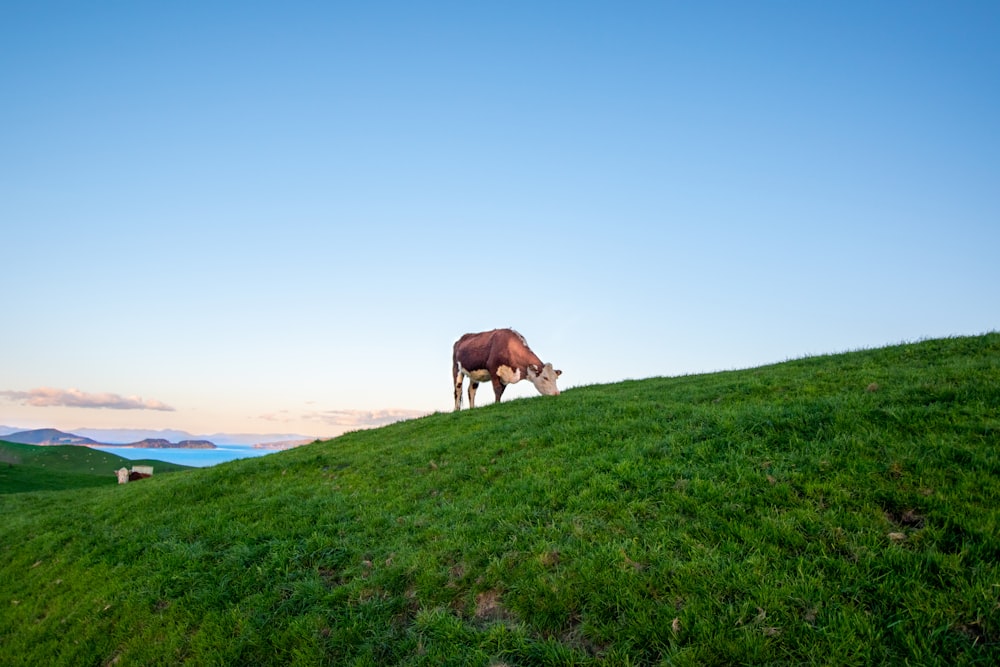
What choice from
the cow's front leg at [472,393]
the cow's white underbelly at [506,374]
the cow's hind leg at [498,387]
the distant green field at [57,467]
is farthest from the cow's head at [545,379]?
the distant green field at [57,467]

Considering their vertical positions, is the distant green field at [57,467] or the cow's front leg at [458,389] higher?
the cow's front leg at [458,389]

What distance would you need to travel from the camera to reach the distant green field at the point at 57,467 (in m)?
31.8

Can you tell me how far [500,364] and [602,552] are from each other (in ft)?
58.0

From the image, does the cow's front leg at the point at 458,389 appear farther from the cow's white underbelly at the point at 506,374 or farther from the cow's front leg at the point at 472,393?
the cow's white underbelly at the point at 506,374

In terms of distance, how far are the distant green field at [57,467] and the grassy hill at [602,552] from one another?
2470 centimetres

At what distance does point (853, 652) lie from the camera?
4.33 meters

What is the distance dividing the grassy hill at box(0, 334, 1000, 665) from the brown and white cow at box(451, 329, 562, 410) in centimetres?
953

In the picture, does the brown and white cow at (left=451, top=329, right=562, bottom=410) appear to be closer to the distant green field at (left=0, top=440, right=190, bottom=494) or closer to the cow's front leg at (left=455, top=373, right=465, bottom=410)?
the cow's front leg at (left=455, top=373, right=465, bottom=410)

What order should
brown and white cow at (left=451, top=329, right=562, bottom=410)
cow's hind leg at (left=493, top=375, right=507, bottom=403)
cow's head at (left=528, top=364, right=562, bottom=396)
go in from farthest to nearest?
1. cow's hind leg at (left=493, top=375, right=507, bottom=403)
2. brown and white cow at (left=451, top=329, right=562, bottom=410)
3. cow's head at (left=528, top=364, right=562, bottom=396)

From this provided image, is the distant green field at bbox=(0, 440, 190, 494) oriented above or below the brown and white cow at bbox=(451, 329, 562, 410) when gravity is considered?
below

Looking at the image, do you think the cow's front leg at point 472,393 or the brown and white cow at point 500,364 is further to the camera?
the cow's front leg at point 472,393

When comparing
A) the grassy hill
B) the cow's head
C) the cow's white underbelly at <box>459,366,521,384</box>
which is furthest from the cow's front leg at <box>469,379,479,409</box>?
the grassy hill

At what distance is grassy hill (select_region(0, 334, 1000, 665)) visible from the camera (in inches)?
191

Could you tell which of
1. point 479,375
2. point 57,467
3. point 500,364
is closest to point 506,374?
point 500,364
